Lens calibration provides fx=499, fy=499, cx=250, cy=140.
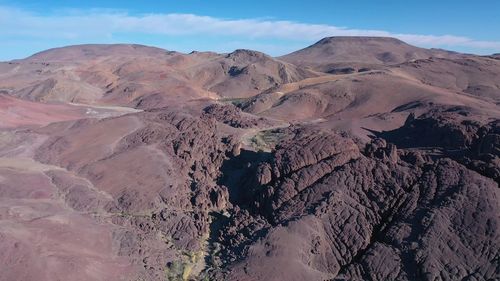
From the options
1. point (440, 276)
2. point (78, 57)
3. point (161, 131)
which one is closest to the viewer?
point (440, 276)

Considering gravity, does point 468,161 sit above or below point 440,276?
above

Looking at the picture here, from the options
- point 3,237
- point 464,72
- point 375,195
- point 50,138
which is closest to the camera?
point 3,237

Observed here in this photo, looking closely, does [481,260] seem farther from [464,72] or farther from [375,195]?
[464,72]

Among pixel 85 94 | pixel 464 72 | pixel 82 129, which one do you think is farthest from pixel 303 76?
pixel 82 129

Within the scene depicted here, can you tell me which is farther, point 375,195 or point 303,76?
point 303,76

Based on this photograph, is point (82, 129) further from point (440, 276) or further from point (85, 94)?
point (85, 94)

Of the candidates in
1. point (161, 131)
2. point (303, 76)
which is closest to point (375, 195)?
point (161, 131)

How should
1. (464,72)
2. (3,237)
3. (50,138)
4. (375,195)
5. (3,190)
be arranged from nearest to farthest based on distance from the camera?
1. (3,237)
2. (375,195)
3. (3,190)
4. (50,138)
5. (464,72)

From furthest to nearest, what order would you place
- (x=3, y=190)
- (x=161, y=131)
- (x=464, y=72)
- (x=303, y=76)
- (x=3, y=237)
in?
(x=303, y=76)
(x=464, y=72)
(x=161, y=131)
(x=3, y=190)
(x=3, y=237)

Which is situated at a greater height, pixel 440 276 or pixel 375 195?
pixel 375 195
